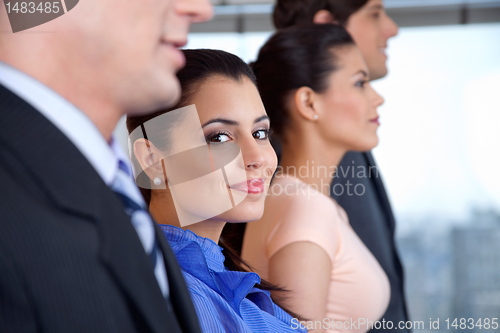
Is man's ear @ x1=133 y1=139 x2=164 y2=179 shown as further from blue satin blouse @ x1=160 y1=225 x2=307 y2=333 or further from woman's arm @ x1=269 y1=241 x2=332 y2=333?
woman's arm @ x1=269 y1=241 x2=332 y2=333

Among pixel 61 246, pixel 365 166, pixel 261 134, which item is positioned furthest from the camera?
pixel 365 166

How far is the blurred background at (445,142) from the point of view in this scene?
7.41 feet

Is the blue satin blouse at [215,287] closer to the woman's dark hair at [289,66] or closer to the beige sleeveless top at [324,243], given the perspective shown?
the beige sleeveless top at [324,243]

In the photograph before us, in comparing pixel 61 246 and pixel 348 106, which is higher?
pixel 61 246

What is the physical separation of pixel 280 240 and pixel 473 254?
1.89 metres

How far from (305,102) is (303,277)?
356 millimetres

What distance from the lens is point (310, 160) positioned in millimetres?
976

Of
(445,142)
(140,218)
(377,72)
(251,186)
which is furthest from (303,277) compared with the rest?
(445,142)

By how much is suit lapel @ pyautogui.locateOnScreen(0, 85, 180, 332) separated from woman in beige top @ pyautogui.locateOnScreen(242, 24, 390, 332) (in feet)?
1.72

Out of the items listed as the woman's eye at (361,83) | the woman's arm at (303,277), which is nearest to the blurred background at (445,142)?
the woman's eye at (361,83)

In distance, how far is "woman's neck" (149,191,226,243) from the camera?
2.00 feet

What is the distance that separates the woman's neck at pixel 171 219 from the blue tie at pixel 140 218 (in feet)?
0.77

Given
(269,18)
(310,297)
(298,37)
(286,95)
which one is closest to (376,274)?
(310,297)

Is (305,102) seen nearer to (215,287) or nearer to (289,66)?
(289,66)
